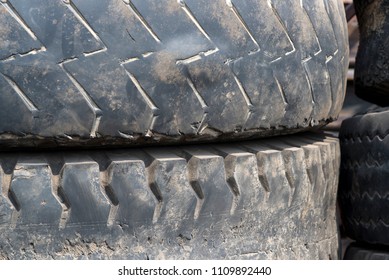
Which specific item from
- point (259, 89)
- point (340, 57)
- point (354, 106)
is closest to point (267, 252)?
point (259, 89)

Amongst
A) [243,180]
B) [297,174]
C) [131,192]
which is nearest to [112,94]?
[131,192]

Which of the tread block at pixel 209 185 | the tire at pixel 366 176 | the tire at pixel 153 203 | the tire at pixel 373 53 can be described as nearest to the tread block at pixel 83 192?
the tire at pixel 153 203

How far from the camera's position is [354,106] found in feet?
7.29

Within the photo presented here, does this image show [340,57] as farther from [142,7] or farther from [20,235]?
[20,235]

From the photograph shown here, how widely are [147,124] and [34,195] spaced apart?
0.19 m

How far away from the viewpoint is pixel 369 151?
141cm

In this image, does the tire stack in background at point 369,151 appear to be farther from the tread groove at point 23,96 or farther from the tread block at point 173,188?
the tread groove at point 23,96

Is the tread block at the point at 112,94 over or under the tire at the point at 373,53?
over

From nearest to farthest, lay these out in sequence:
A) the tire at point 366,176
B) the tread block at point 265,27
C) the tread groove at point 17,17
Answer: the tread groove at point 17,17, the tread block at point 265,27, the tire at point 366,176

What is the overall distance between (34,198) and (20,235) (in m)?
0.06

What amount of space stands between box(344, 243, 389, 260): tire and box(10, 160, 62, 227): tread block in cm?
71

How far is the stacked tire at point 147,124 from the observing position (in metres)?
0.99

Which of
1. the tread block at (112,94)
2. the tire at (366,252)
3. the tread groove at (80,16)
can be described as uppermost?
the tread groove at (80,16)

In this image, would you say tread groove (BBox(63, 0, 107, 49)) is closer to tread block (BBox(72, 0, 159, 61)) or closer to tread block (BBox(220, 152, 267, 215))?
tread block (BBox(72, 0, 159, 61))
